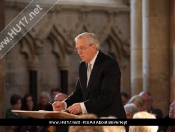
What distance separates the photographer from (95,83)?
474 cm

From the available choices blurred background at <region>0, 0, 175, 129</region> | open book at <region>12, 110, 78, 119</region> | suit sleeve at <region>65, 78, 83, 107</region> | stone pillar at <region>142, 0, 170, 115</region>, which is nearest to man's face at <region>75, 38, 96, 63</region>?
suit sleeve at <region>65, 78, 83, 107</region>

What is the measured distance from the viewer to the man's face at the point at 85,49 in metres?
4.61

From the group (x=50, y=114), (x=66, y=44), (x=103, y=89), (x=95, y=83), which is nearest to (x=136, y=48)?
(x=66, y=44)

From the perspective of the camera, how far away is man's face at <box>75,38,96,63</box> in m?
4.61

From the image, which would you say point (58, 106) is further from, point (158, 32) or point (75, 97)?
point (158, 32)

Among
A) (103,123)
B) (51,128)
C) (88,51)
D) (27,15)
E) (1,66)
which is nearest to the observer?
(103,123)

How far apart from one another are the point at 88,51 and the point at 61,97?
2.62 m

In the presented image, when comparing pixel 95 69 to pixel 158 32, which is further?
pixel 158 32

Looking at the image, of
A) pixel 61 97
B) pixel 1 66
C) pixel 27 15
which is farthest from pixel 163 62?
pixel 27 15

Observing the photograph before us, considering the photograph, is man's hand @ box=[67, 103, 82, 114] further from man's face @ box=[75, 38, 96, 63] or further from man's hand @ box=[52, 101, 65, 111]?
man's face @ box=[75, 38, 96, 63]

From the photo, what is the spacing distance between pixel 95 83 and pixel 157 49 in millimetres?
4079

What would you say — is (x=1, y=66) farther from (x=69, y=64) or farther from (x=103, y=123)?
(x=69, y=64)

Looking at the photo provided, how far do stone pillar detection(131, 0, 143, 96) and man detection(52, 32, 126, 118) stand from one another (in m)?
5.38

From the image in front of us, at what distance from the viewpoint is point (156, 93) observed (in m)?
8.74
